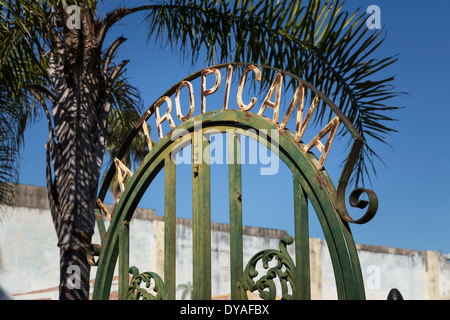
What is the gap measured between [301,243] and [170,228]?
99 cm

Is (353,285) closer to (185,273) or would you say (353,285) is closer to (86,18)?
(86,18)

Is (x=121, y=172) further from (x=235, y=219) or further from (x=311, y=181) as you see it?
(x=311, y=181)

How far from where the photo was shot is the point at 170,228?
136 inches

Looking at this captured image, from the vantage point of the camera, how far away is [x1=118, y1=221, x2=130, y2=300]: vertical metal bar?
12.0 feet

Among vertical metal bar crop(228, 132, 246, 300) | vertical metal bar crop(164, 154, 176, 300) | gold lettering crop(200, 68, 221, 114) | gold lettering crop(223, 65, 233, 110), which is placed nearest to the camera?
vertical metal bar crop(228, 132, 246, 300)

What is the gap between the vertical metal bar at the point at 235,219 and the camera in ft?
9.66

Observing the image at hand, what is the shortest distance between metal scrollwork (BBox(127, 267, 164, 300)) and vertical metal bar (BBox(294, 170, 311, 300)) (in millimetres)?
1031

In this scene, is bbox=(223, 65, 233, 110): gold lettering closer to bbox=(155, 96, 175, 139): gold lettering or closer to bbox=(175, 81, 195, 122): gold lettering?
bbox=(175, 81, 195, 122): gold lettering

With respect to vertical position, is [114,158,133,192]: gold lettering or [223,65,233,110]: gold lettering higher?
[223,65,233,110]: gold lettering

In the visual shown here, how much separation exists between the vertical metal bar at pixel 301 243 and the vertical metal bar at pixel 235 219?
0.34 m

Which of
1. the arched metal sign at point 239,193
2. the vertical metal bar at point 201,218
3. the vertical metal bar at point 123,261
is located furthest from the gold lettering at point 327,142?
the vertical metal bar at point 123,261

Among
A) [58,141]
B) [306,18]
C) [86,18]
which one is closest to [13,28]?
[86,18]

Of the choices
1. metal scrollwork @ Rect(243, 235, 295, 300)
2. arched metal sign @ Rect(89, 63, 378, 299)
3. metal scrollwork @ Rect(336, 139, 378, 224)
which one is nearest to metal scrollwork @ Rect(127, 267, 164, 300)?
arched metal sign @ Rect(89, 63, 378, 299)

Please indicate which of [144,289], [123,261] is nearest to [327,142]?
[144,289]
